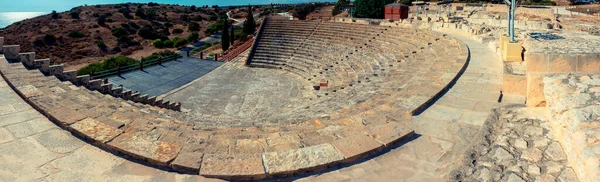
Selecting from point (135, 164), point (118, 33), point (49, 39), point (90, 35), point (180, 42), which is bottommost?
point (135, 164)

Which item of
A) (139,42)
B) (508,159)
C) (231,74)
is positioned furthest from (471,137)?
(139,42)

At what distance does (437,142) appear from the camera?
15.4 feet

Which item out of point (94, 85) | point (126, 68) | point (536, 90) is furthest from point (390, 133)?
point (126, 68)

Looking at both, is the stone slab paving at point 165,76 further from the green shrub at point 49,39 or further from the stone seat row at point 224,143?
the green shrub at point 49,39

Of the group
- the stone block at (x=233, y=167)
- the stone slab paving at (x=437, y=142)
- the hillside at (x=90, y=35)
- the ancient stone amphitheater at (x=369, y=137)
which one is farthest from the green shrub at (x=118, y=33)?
the stone block at (x=233, y=167)

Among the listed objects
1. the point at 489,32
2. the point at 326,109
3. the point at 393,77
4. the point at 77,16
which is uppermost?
the point at 77,16

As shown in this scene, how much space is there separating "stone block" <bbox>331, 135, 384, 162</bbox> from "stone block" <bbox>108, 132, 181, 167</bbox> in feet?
6.54

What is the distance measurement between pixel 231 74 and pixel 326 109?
13144 mm

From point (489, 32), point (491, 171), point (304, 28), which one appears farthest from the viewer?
point (304, 28)

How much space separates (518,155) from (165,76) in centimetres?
1803

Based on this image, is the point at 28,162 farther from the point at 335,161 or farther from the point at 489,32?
the point at 489,32

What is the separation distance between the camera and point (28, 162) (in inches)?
164

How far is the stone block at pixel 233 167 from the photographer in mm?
3750

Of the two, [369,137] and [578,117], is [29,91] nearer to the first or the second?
[369,137]
